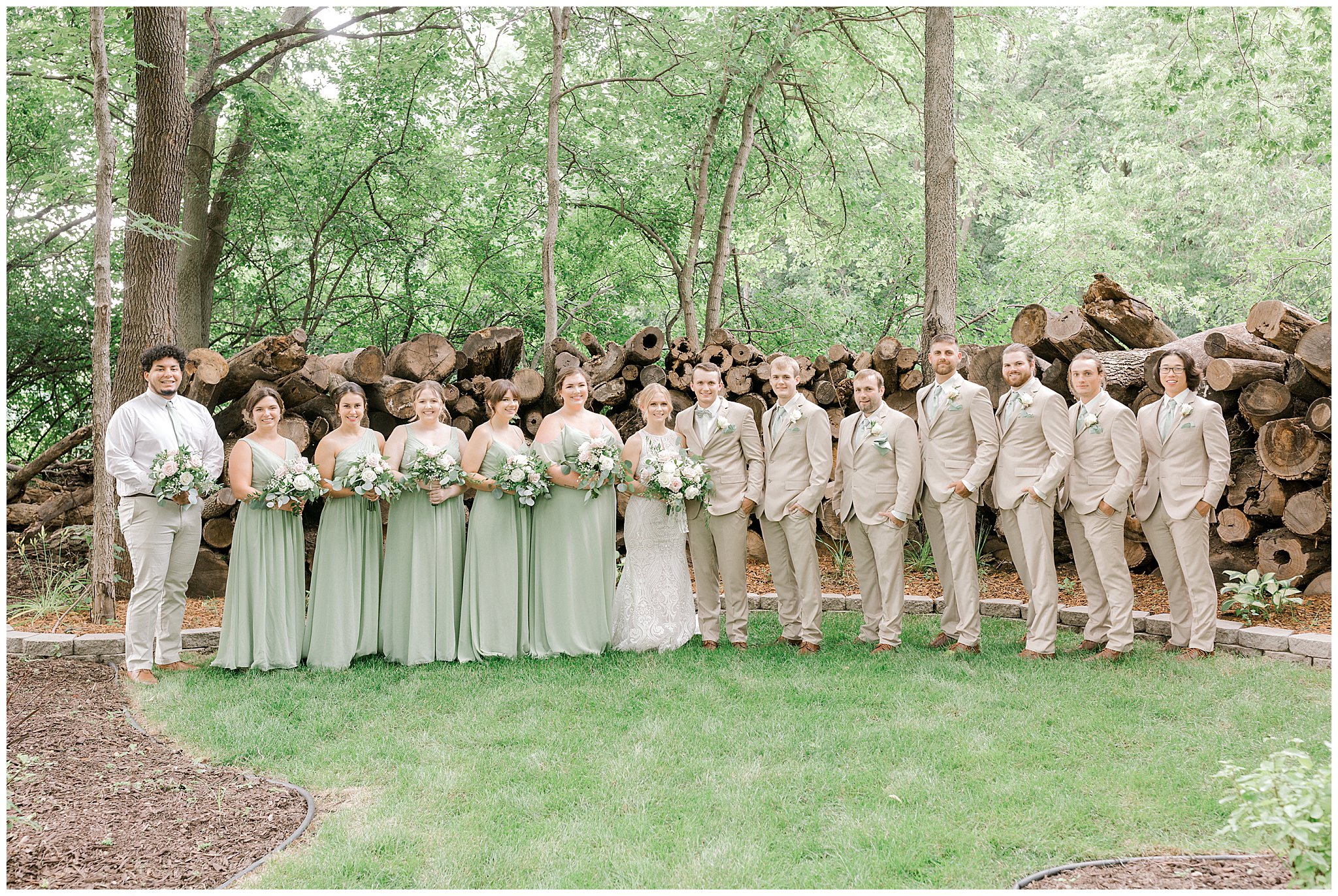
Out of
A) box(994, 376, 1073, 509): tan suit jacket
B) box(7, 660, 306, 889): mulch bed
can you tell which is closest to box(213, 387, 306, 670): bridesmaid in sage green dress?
box(7, 660, 306, 889): mulch bed

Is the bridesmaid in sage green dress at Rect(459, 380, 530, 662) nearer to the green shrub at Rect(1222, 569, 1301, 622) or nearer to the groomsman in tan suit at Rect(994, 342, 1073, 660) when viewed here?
the groomsman in tan suit at Rect(994, 342, 1073, 660)

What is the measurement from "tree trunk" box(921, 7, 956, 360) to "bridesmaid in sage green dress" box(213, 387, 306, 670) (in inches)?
242

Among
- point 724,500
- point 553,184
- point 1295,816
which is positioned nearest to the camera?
point 1295,816

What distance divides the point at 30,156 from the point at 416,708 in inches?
424

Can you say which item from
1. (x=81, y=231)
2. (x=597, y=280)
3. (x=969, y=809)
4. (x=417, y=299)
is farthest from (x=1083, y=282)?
(x=81, y=231)

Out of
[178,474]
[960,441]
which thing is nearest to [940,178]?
[960,441]

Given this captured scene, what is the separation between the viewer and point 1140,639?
6.86 m

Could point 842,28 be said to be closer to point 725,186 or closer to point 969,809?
point 725,186

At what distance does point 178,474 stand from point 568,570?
2671 mm

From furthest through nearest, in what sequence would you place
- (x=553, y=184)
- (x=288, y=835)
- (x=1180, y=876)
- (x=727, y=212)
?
(x=727, y=212) < (x=553, y=184) < (x=288, y=835) < (x=1180, y=876)

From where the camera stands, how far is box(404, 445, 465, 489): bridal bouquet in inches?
256

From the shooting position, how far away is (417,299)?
13773 mm

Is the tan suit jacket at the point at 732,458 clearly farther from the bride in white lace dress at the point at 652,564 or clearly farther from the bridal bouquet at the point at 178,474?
the bridal bouquet at the point at 178,474

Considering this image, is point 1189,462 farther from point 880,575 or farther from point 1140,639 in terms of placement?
point 880,575
